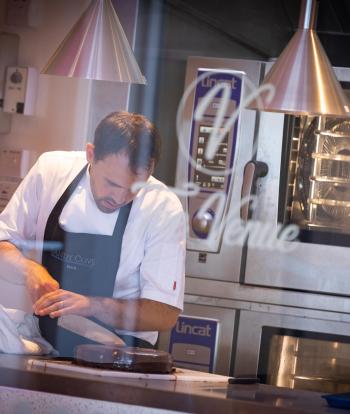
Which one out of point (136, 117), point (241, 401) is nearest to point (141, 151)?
point (136, 117)

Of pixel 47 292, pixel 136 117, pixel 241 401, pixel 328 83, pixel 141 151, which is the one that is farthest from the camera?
pixel 136 117

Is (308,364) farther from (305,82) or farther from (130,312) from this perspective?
(305,82)

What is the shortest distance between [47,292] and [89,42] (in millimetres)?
805

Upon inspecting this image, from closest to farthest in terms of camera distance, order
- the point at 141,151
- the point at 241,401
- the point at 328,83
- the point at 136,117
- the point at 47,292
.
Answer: the point at 241,401, the point at 328,83, the point at 47,292, the point at 141,151, the point at 136,117

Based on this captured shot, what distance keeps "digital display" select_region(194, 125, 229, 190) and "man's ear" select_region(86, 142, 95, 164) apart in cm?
38

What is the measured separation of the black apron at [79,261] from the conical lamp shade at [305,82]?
782mm

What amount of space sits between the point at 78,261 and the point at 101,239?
0.50 ft

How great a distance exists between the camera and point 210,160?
3271mm

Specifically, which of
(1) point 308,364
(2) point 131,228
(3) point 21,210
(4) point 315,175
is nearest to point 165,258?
(2) point 131,228

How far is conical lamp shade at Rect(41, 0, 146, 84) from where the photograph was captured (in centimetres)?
256

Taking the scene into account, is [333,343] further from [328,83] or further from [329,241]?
[328,83]

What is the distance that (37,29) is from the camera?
11.2ft

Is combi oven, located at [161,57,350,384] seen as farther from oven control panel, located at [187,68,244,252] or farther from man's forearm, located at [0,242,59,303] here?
man's forearm, located at [0,242,59,303]

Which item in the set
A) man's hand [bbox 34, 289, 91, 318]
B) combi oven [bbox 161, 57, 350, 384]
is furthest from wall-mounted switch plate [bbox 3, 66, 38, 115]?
man's hand [bbox 34, 289, 91, 318]
